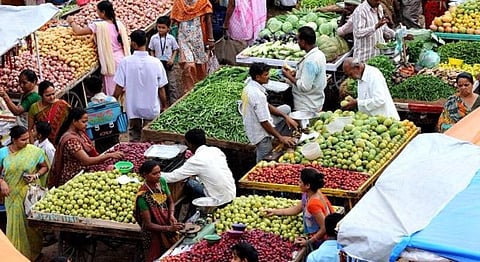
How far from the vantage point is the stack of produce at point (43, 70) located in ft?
39.7

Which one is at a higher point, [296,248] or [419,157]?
[419,157]

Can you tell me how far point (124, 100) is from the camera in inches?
496

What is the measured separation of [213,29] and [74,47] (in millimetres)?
2471

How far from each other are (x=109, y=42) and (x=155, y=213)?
15.0 ft

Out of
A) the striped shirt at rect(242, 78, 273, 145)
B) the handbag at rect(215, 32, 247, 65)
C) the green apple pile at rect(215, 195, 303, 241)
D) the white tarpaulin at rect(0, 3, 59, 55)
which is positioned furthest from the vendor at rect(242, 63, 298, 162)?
the handbag at rect(215, 32, 247, 65)

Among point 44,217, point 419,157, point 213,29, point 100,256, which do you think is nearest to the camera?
point 419,157

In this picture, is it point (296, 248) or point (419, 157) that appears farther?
point (296, 248)

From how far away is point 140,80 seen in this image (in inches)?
466

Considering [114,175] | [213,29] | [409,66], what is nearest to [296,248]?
[114,175]

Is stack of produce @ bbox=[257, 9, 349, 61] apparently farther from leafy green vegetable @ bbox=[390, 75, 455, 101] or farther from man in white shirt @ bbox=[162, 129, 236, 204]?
man in white shirt @ bbox=[162, 129, 236, 204]

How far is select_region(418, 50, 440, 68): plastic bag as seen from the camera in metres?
12.6

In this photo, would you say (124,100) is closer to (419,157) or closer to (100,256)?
(100,256)

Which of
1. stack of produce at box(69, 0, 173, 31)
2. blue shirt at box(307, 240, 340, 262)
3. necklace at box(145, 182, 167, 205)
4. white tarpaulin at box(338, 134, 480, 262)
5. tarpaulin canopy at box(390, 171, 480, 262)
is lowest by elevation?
blue shirt at box(307, 240, 340, 262)

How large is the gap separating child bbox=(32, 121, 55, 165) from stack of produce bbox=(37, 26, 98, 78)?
2462 millimetres
